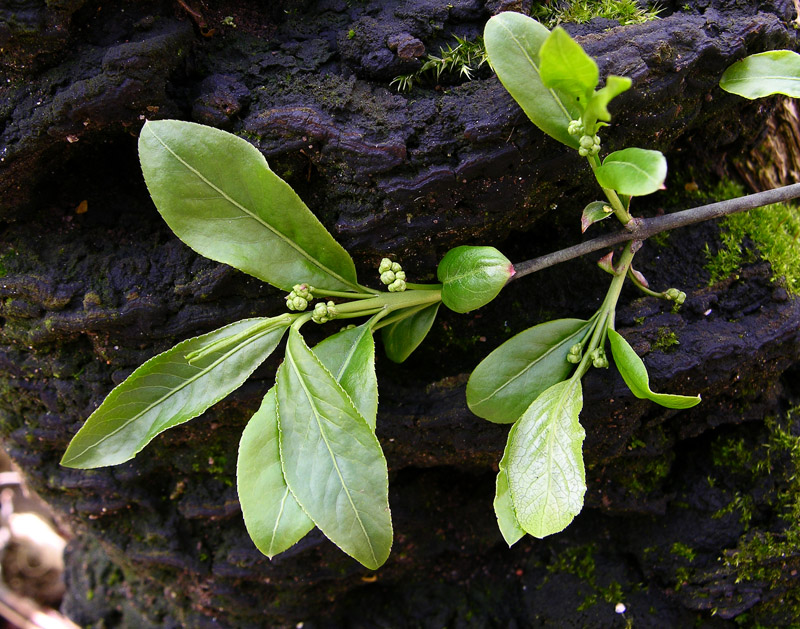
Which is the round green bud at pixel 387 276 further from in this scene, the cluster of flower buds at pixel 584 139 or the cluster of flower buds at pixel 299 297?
the cluster of flower buds at pixel 584 139

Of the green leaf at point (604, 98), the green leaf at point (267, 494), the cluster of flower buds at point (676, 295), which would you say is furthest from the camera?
the cluster of flower buds at point (676, 295)

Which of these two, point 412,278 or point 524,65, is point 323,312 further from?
point 524,65

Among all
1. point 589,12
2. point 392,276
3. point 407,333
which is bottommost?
point 407,333

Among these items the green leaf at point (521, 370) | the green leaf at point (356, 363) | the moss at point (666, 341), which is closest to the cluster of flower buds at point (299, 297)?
the green leaf at point (356, 363)

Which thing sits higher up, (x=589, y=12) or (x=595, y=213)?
(x=589, y=12)

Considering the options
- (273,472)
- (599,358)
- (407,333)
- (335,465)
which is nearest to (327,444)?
(335,465)

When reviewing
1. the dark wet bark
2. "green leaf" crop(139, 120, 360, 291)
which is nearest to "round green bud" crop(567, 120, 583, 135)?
the dark wet bark

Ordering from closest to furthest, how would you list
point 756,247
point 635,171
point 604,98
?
point 604,98
point 635,171
point 756,247

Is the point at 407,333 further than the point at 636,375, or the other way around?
the point at 407,333
